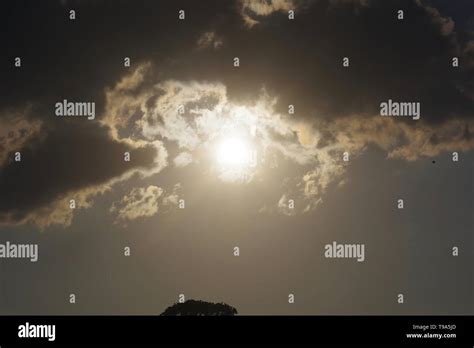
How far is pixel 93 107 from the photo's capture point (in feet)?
168
